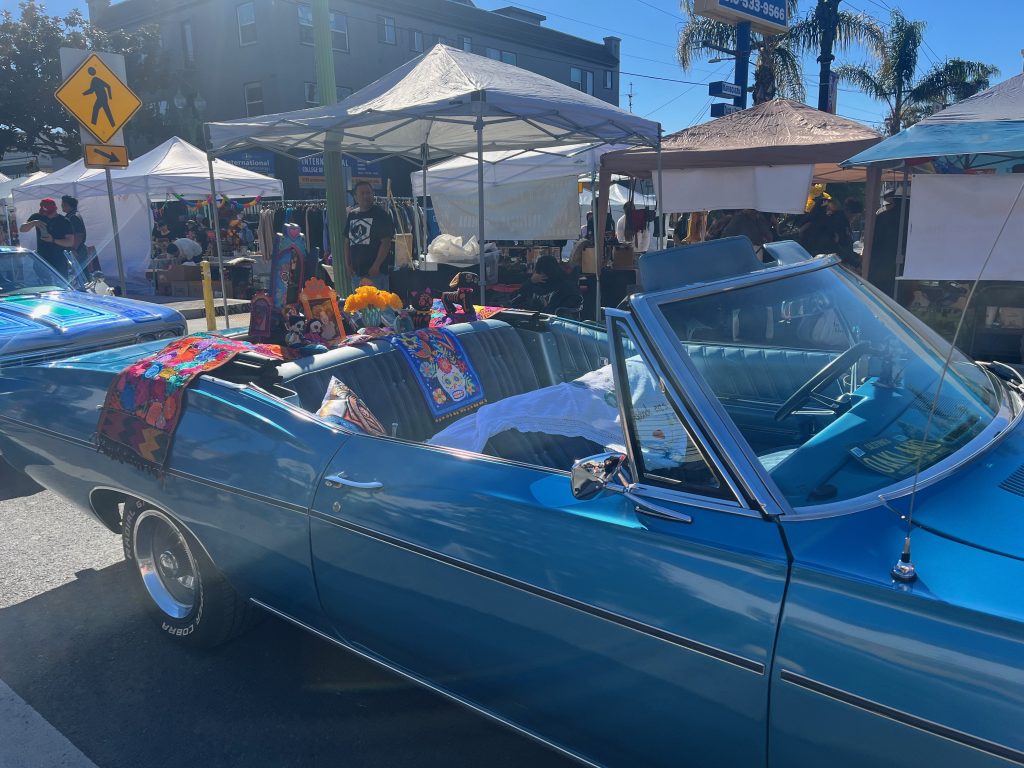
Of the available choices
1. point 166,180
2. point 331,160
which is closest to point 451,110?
point 331,160

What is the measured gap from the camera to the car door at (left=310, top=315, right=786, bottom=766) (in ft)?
5.46

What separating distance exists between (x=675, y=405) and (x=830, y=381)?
0.80 m

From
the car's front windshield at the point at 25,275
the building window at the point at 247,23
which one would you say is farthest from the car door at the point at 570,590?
the building window at the point at 247,23

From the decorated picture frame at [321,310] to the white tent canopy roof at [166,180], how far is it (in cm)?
1065

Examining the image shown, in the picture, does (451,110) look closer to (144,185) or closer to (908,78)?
(144,185)

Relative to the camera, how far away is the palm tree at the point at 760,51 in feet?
65.9

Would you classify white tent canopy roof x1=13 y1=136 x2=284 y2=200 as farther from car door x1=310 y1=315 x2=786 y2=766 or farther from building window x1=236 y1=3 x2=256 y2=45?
building window x1=236 y1=3 x2=256 y2=45

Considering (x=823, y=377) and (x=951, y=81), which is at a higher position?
(x=951, y=81)

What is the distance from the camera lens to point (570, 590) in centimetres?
185

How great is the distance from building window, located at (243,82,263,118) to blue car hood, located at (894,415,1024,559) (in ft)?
95.6

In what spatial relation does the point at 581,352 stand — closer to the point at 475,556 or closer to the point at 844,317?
the point at 844,317

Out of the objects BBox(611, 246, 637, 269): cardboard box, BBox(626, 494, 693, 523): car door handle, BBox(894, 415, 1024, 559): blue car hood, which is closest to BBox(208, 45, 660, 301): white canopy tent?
BBox(611, 246, 637, 269): cardboard box

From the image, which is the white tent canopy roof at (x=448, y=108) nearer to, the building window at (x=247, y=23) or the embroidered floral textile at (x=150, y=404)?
the embroidered floral textile at (x=150, y=404)

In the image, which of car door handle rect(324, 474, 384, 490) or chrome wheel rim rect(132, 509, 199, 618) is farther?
chrome wheel rim rect(132, 509, 199, 618)
